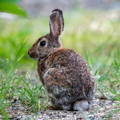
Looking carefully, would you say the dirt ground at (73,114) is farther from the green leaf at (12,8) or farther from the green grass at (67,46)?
the green leaf at (12,8)

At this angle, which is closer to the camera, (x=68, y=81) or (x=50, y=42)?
(x=68, y=81)

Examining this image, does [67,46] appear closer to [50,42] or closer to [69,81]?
[50,42]

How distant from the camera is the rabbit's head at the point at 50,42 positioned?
6867mm

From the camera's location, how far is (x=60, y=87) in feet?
20.6

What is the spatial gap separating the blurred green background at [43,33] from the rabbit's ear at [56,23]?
0.45 m

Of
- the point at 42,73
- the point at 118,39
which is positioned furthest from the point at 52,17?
the point at 118,39

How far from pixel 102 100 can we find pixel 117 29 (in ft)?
15.2

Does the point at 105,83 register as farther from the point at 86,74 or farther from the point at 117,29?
the point at 117,29

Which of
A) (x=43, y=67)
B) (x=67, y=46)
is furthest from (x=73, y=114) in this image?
(x=67, y=46)

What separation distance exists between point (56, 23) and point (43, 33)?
Result: 170 inches

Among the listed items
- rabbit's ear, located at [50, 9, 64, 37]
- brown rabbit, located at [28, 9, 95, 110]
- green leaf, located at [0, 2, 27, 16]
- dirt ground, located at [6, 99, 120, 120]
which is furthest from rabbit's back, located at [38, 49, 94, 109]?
green leaf, located at [0, 2, 27, 16]

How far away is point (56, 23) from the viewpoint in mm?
7043

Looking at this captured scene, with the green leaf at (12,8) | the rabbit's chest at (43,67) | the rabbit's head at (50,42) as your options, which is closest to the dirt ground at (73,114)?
the rabbit's chest at (43,67)

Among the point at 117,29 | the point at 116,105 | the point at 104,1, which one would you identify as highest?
the point at 104,1
